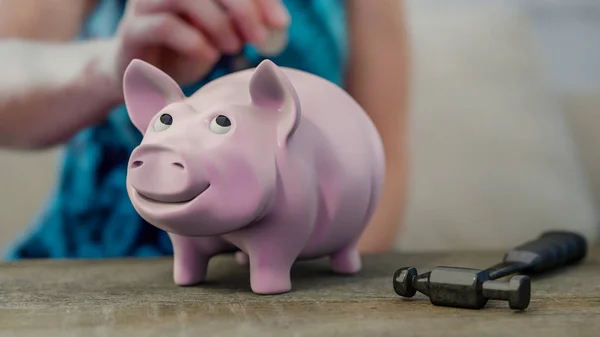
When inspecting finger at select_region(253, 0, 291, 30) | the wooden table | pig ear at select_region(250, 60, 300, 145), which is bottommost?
the wooden table

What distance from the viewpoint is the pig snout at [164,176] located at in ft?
1.83

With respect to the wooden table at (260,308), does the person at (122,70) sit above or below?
above

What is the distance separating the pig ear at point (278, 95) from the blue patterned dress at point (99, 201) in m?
0.35

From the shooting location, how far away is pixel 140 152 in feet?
1.88

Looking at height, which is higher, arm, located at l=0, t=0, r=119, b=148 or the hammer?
arm, located at l=0, t=0, r=119, b=148

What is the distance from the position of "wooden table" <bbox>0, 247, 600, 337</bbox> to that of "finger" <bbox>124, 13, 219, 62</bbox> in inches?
10.8

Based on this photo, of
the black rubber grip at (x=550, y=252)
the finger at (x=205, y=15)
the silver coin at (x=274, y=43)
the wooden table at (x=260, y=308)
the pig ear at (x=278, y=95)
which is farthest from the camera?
the silver coin at (x=274, y=43)

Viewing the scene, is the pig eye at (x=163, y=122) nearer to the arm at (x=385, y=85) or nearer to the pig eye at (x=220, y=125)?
the pig eye at (x=220, y=125)

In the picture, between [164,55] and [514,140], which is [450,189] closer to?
[514,140]

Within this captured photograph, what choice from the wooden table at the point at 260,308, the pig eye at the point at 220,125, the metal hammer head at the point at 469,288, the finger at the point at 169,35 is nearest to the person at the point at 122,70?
the finger at the point at 169,35

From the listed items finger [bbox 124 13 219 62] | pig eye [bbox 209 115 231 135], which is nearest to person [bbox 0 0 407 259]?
finger [bbox 124 13 219 62]

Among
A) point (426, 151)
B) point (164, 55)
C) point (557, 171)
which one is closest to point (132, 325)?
point (164, 55)

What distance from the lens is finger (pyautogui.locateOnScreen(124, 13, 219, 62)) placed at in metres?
0.86

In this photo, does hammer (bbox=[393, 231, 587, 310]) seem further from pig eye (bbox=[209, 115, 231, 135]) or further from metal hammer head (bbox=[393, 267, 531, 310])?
pig eye (bbox=[209, 115, 231, 135])
